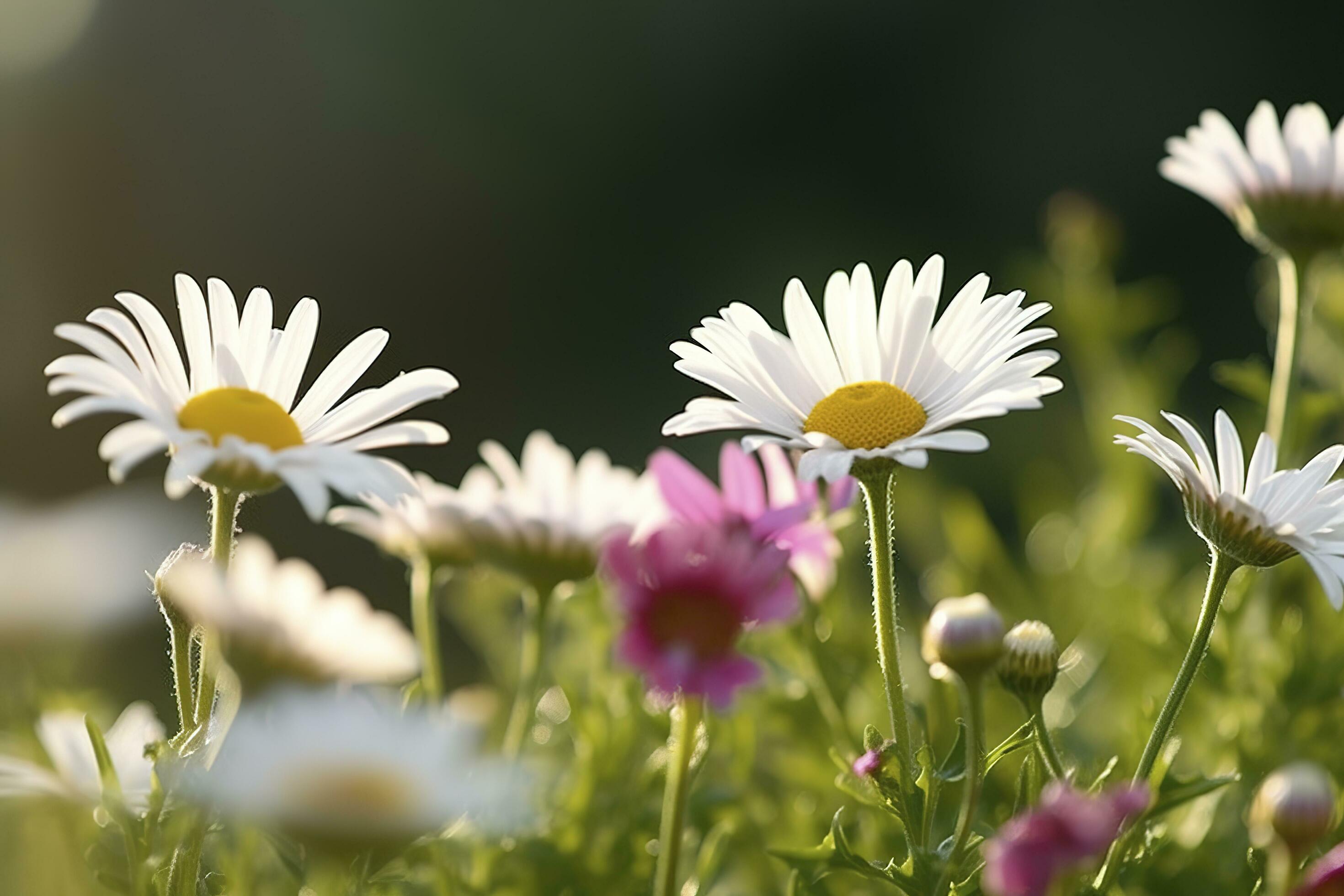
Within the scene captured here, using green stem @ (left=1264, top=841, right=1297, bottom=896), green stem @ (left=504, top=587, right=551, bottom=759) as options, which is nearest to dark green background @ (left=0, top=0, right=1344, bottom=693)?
green stem @ (left=504, top=587, right=551, bottom=759)

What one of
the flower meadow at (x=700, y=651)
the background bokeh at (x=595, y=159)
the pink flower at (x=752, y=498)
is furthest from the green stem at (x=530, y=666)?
the background bokeh at (x=595, y=159)

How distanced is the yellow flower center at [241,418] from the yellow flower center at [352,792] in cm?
15

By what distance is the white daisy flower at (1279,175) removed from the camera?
0.76m

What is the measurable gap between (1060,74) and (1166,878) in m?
2.91

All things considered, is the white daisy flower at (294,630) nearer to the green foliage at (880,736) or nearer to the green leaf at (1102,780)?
the green foliage at (880,736)

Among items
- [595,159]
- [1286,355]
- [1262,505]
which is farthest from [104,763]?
[595,159]

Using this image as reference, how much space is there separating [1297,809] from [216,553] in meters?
0.36

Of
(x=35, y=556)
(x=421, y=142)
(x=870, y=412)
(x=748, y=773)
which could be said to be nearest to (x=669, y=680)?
(x=870, y=412)

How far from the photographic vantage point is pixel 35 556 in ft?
2.25

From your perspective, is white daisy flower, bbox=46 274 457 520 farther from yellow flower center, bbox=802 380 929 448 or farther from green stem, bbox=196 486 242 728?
yellow flower center, bbox=802 380 929 448

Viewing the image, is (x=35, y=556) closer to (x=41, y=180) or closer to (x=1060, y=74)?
(x=41, y=180)

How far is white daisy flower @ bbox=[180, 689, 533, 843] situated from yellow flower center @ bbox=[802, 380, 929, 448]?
0.60 ft

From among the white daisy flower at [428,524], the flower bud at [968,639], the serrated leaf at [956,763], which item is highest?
the white daisy flower at [428,524]

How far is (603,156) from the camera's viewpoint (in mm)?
3064
